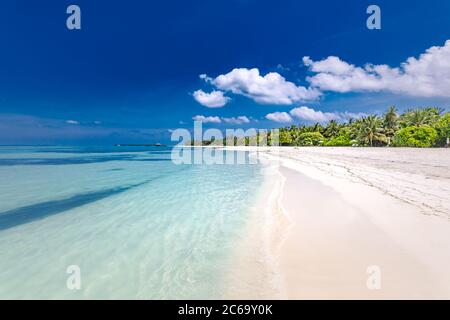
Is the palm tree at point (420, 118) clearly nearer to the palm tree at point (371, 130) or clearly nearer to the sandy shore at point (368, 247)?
the palm tree at point (371, 130)

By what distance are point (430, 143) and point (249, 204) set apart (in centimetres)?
5040

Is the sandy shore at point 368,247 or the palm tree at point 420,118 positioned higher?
the palm tree at point 420,118

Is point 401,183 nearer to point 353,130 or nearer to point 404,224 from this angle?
point 404,224

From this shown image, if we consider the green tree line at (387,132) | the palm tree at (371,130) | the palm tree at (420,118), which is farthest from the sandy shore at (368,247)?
the palm tree at (420,118)

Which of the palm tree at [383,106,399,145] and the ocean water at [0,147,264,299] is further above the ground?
the palm tree at [383,106,399,145]

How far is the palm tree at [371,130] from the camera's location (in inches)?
2071

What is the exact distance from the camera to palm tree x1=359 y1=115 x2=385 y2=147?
52.6 meters

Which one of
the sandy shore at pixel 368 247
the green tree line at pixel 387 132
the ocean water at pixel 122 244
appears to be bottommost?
the ocean water at pixel 122 244

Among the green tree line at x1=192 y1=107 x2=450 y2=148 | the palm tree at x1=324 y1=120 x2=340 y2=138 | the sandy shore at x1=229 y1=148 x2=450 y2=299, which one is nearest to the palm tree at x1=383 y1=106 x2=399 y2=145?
the green tree line at x1=192 y1=107 x2=450 y2=148

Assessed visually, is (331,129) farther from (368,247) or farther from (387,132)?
(368,247)

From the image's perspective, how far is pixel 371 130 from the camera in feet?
173

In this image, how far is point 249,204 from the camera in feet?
26.3

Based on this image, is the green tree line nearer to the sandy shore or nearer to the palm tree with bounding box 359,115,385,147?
the palm tree with bounding box 359,115,385,147
